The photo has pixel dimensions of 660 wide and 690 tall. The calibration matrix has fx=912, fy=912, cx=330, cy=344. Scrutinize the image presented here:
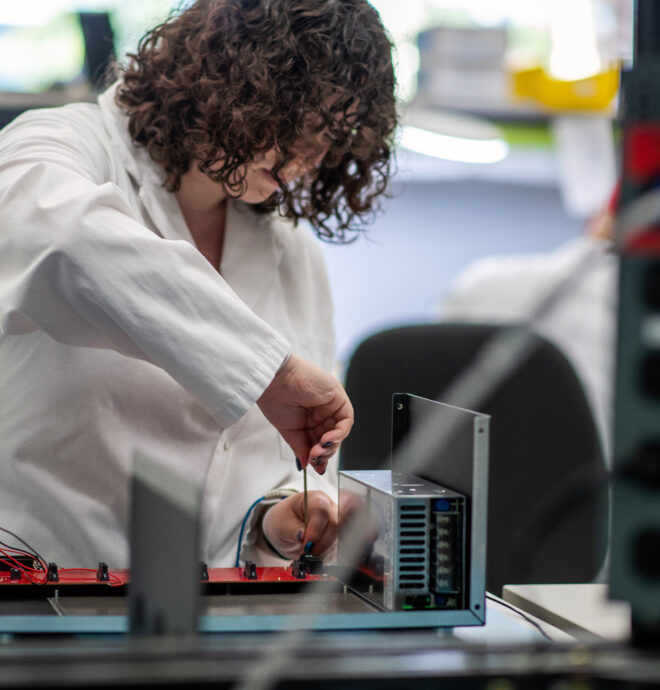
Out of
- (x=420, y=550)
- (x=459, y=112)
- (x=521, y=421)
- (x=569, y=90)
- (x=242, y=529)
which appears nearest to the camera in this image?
(x=420, y=550)

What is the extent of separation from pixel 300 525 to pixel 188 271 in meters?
0.42

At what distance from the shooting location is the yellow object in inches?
117

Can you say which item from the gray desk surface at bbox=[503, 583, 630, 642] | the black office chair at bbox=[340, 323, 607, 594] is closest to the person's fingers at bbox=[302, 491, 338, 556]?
the gray desk surface at bbox=[503, 583, 630, 642]

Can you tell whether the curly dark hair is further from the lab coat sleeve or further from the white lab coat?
the lab coat sleeve

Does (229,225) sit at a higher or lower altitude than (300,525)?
higher

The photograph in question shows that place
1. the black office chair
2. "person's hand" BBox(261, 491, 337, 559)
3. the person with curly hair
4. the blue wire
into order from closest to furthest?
1. the person with curly hair
2. "person's hand" BBox(261, 491, 337, 559)
3. the blue wire
4. the black office chair

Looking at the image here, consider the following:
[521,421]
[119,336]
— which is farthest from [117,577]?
[521,421]

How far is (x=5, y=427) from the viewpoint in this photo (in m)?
1.18

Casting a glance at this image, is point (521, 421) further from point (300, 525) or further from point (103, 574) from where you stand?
point (103, 574)

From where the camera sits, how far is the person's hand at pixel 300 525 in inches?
45.6

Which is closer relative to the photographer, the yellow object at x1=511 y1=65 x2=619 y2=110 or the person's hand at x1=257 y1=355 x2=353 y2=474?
the person's hand at x1=257 y1=355 x2=353 y2=474

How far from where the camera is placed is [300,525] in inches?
47.3

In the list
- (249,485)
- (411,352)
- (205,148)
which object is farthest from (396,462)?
(411,352)

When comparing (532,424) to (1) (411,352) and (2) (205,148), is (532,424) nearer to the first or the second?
(1) (411,352)
